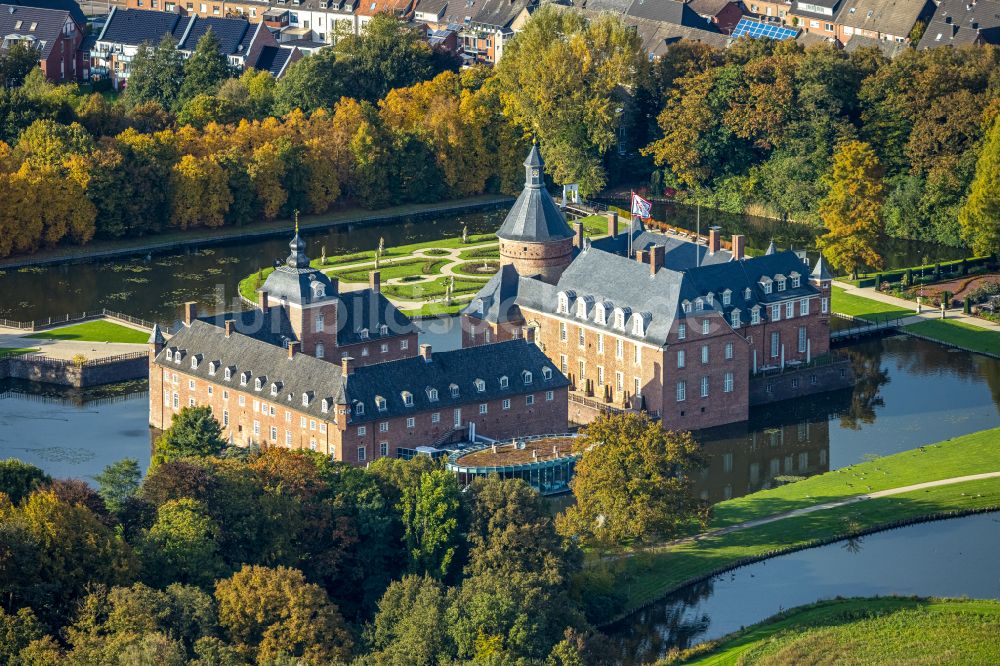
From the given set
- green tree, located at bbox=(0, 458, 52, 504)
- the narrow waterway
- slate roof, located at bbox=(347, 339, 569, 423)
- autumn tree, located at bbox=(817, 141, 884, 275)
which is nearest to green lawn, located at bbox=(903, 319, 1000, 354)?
autumn tree, located at bbox=(817, 141, 884, 275)

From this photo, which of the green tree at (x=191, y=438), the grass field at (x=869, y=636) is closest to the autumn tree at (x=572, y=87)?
the green tree at (x=191, y=438)

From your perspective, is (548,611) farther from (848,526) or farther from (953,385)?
(953,385)

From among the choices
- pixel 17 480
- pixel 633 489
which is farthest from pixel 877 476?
pixel 17 480

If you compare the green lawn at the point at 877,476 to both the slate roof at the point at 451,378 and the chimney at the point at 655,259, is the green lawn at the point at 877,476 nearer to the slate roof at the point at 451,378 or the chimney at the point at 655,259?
the slate roof at the point at 451,378

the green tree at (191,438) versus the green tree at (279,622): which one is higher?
the green tree at (191,438)

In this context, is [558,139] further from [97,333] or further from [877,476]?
[877,476]

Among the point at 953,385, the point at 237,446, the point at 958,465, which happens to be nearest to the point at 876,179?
the point at 953,385
